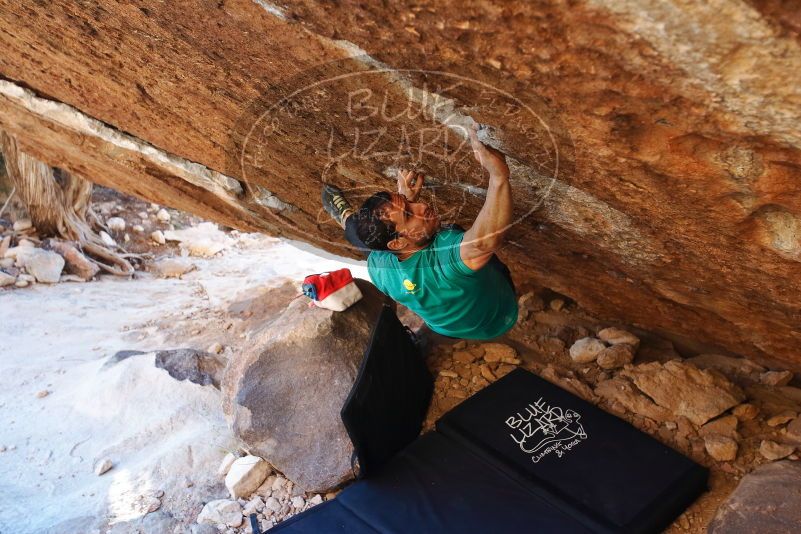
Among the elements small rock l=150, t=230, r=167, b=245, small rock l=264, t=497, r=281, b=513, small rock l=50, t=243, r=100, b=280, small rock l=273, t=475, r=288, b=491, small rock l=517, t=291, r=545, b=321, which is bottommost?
small rock l=150, t=230, r=167, b=245

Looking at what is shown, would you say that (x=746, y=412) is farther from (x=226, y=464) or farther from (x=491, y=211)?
(x=226, y=464)

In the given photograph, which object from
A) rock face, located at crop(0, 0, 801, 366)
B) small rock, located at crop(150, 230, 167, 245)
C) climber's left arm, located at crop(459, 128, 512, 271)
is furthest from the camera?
small rock, located at crop(150, 230, 167, 245)

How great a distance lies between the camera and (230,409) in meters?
2.91

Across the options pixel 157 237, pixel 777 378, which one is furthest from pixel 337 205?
pixel 157 237

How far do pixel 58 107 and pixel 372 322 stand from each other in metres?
2.07

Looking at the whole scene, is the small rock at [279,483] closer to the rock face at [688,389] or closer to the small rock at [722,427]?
the rock face at [688,389]

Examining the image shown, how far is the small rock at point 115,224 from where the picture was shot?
821 cm

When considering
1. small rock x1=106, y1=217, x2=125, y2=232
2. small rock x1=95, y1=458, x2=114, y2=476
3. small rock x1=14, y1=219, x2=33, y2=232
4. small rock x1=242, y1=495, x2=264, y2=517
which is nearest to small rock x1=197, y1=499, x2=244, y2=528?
small rock x1=242, y1=495, x2=264, y2=517

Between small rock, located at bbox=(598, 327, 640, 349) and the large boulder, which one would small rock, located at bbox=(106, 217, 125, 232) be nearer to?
the large boulder

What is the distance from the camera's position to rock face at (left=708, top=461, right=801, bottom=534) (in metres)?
1.98

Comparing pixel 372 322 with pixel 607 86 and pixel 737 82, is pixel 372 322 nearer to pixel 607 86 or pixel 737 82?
pixel 607 86

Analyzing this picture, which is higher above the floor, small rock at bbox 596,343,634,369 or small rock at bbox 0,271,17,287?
small rock at bbox 596,343,634,369

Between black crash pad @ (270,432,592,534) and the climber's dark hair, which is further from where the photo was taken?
black crash pad @ (270,432,592,534)

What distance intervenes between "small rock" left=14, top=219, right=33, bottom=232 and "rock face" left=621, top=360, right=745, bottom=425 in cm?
714
